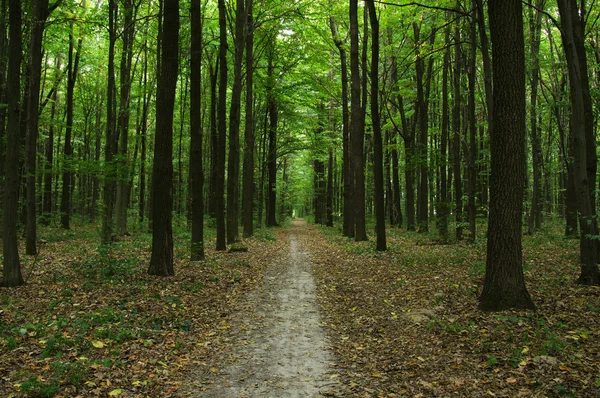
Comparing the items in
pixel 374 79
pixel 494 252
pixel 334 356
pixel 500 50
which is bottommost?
pixel 334 356

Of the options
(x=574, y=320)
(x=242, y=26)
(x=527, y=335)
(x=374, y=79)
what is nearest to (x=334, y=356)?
(x=527, y=335)

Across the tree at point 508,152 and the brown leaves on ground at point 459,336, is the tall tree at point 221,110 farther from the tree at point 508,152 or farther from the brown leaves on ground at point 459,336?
the tree at point 508,152

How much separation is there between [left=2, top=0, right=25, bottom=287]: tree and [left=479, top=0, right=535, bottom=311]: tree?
944 centimetres

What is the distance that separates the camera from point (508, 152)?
6.62m

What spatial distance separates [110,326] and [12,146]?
481 centimetres

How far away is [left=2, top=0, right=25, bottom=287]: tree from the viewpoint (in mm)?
7973

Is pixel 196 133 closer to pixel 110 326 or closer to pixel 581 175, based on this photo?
pixel 110 326

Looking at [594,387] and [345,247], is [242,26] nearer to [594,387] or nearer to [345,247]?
[345,247]

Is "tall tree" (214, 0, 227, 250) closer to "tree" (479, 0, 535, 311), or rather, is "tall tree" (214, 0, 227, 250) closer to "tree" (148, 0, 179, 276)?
"tree" (148, 0, 179, 276)

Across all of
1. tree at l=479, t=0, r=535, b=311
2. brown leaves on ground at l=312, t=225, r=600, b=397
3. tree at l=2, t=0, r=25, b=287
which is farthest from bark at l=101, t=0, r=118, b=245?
tree at l=479, t=0, r=535, b=311

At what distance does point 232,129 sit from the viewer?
16.5m

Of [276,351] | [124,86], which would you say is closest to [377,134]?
[276,351]

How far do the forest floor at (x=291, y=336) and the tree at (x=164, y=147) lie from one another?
2.31ft

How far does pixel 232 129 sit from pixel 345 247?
726 centimetres
